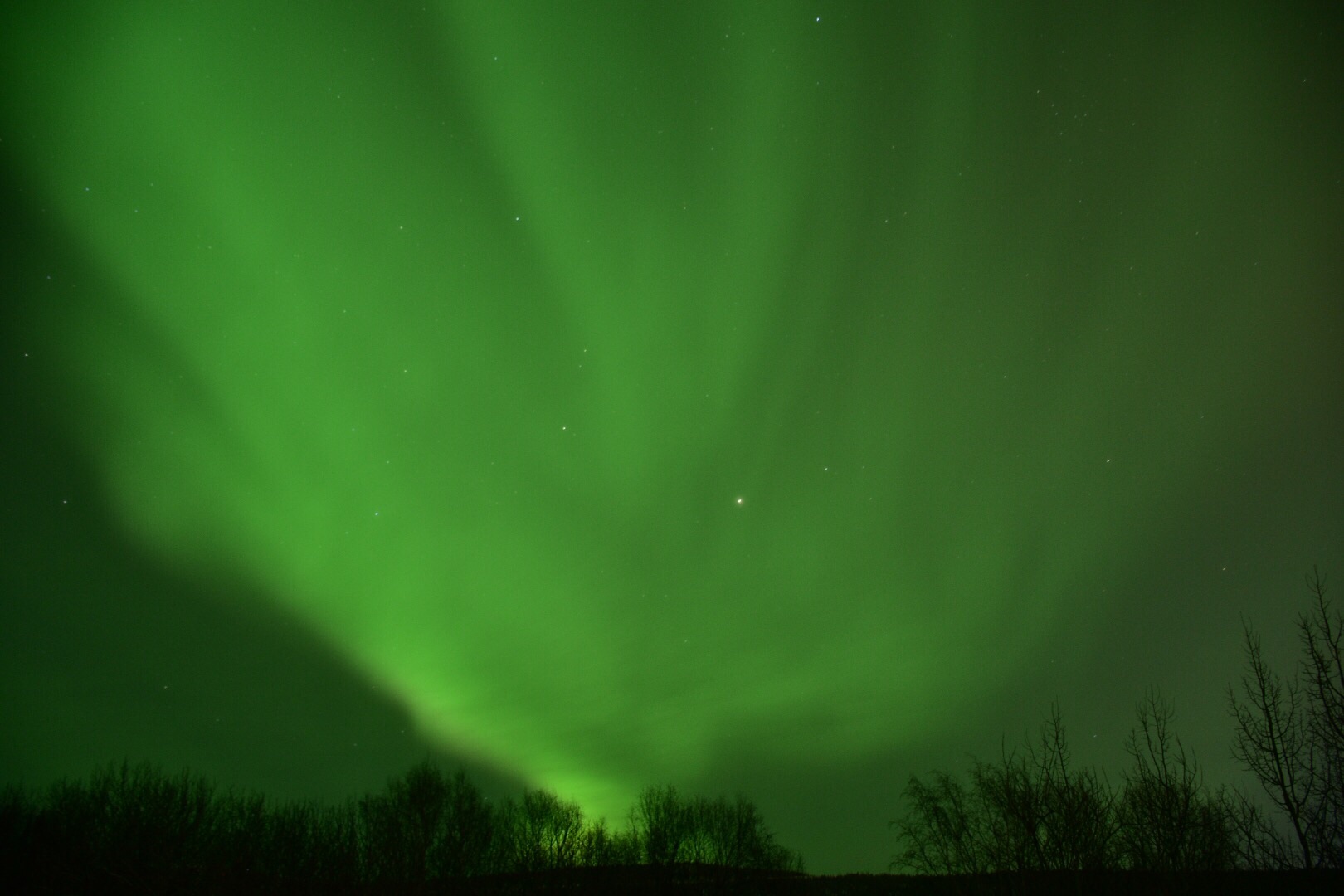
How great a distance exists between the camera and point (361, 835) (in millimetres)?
51188

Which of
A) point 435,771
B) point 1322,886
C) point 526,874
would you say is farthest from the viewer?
point 435,771

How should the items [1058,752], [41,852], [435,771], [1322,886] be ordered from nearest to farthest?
1. [1322,886]
2. [1058,752]
3. [41,852]
4. [435,771]

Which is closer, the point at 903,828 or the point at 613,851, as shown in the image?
the point at 903,828

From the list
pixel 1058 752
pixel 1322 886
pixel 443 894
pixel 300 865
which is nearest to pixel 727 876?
pixel 443 894

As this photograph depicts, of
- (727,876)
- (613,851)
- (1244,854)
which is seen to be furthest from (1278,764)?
(613,851)

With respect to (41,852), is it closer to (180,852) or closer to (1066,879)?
(180,852)

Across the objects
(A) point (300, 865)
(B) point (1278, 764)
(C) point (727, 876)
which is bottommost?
(C) point (727, 876)

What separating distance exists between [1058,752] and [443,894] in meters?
37.5

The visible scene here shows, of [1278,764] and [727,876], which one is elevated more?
[1278,764]

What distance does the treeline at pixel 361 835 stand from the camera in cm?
4131

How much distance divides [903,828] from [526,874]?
27.0 meters

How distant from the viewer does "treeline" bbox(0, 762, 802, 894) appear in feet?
136

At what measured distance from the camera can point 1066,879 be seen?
16.9 m

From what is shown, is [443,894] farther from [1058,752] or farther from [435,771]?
[1058,752]
